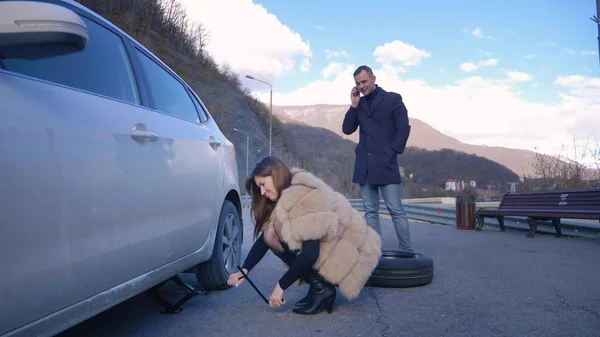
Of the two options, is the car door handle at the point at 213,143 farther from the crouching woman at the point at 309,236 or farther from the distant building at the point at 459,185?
the distant building at the point at 459,185

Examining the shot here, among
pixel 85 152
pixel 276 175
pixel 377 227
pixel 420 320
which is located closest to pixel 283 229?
pixel 276 175

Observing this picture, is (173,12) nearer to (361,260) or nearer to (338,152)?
(338,152)

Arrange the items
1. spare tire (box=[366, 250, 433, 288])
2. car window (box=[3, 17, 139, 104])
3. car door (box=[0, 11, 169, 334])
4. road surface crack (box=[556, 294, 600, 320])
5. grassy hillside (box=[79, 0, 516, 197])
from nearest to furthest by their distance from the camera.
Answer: car door (box=[0, 11, 169, 334]), car window (box=[3, 17, 139, 104]), road surface crack (box=[556, 294, 600, 320]), spare tire (box=[366, 250, 433, 288]), grassy hillside (box=[79, 0, 516, 197])

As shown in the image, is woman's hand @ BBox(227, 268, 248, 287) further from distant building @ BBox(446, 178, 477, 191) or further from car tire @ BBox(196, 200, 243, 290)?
distant building @ BBox(446, 178, 477, 191)

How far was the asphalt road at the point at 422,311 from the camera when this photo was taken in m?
2.88

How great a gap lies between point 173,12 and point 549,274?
4847 centimetres

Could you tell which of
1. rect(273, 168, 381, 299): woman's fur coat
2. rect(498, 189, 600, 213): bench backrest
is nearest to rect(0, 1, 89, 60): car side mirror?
rect(273, 168, 381, 299): woman's fur coat

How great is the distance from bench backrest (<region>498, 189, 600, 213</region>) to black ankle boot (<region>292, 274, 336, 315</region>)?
16.4ft

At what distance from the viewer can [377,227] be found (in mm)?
5113

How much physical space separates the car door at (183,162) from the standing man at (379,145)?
68.2 inches

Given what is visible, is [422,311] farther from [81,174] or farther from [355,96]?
[355,96]

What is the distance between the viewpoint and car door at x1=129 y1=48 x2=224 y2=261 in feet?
9.26

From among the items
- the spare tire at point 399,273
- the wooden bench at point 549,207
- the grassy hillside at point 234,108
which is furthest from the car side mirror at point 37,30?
the grassy hillside at point 234,108

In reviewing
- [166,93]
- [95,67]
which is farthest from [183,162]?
[95,67]
